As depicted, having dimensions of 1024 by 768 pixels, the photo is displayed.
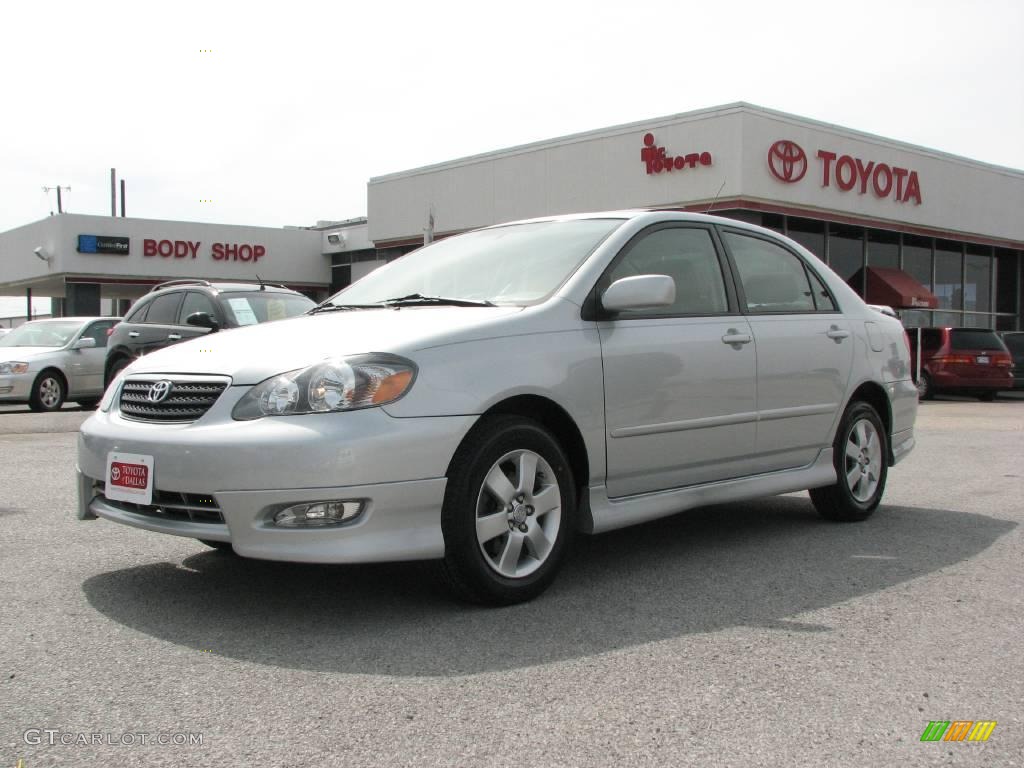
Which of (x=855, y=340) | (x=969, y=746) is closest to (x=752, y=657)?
(x=969, y=746)

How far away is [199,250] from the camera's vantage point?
37156 mm

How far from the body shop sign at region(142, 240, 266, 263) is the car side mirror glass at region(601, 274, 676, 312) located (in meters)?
34.5

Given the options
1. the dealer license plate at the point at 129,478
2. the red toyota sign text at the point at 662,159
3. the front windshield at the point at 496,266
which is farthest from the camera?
the red toyota sign text at the point at 662,159

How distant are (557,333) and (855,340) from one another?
8.19 feet

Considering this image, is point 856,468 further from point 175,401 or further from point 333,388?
point 175,401

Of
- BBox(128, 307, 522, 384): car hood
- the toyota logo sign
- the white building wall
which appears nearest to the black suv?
BBox(128, 307, 522, 384): car hood

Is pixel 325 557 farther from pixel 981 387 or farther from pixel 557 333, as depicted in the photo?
pixel 981 387

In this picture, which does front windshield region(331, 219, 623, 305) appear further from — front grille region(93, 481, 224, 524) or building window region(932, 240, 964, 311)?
building window region(932, 240, 964, 311)

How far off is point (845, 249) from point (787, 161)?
4516mm

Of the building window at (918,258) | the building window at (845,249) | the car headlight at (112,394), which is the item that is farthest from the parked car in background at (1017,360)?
the car headlight at (112,394)

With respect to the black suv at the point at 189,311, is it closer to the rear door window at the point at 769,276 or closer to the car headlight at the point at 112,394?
the car headlight at the point at 112,394

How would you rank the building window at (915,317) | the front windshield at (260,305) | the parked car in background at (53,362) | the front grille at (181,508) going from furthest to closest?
1. the building window at (915,317)
2. the parked car in background at (53,362)
3. the front windshield at (260,305)
4. the front grille at (181,508)

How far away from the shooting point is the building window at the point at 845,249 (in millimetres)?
25109

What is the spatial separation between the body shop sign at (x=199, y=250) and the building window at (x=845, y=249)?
21.9 metres
